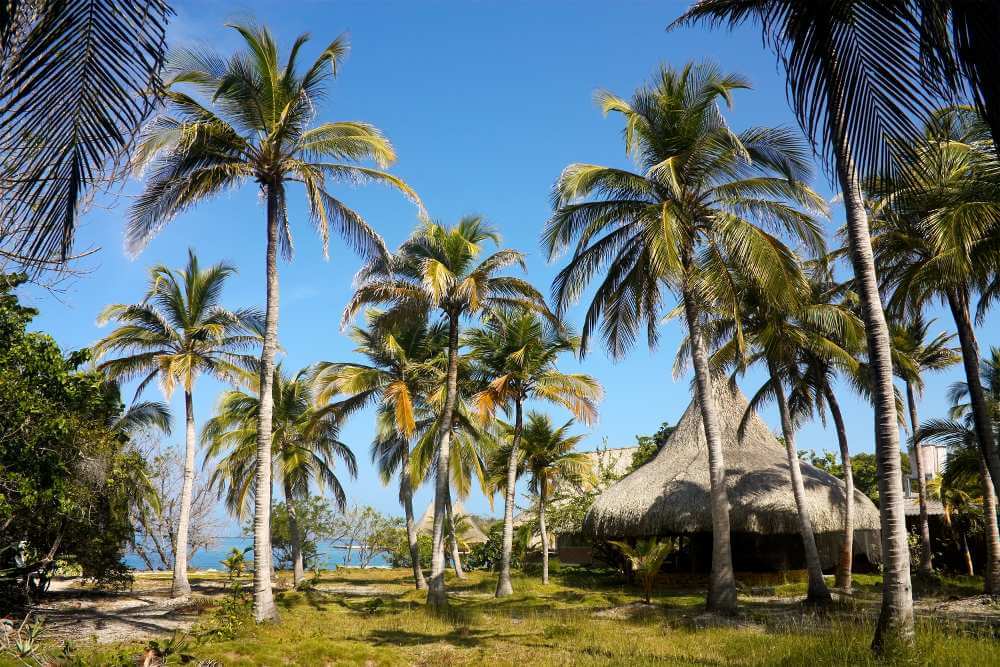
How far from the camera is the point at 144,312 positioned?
66.6 feet

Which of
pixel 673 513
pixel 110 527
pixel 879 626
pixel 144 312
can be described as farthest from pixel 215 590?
pixel 879 626

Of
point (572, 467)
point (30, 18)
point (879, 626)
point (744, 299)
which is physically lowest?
point (879, 626)

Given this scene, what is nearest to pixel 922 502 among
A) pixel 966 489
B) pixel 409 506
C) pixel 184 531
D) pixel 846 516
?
pixel 846 516

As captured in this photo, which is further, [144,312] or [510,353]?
[510,353]

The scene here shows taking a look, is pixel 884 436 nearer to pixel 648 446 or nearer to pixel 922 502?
pixel 922 502

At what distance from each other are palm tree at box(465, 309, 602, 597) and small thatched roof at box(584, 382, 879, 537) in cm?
385

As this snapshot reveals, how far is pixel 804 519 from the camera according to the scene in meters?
16.6

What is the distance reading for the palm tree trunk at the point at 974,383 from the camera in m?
13.4

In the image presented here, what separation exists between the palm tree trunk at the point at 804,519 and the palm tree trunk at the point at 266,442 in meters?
11.3

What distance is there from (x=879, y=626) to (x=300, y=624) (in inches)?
406

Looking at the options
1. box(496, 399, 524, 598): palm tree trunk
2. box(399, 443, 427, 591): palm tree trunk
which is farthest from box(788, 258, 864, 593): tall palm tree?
box(399, 443, 427, 591): palm tree trunk

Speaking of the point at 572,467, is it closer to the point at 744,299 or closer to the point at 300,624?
the point at 744,299

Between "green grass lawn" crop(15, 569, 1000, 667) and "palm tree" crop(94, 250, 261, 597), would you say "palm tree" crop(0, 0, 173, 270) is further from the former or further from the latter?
"palm tree" crop(94, 250, 261, 597)

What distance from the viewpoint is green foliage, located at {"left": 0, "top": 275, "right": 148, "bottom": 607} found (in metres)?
12.8
